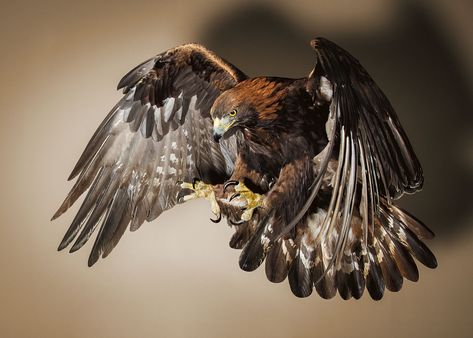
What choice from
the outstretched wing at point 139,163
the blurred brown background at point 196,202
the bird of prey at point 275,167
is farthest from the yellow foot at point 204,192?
the blurred brown background at point 196,202

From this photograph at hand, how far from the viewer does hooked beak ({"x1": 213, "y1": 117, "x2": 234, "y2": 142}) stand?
1283 mm

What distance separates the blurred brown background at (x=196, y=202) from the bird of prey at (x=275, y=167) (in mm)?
184

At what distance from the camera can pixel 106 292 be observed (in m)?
1.71

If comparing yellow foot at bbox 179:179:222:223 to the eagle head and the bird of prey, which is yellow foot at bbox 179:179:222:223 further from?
the eagle head

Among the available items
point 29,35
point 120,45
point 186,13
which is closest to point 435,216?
point 186,13

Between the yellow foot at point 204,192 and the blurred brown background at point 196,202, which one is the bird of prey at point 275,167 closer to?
the yellow foot at point 204,192

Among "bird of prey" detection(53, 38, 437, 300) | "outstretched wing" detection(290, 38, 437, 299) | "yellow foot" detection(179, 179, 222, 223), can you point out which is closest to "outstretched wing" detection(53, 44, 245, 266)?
"bird of prey" detection(53, 38, 437, 300)

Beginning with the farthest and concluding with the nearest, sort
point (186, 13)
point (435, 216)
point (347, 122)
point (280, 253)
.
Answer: point (186, 13)
point (435, 216)
point (280, 253)
point (347, 122)

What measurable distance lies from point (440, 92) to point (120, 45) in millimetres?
893

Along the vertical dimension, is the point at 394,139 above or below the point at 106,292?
above

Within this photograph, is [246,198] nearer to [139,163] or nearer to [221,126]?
[221,126]

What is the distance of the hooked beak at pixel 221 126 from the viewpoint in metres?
1.28

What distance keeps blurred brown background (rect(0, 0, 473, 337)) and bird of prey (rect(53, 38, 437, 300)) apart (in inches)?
7.3

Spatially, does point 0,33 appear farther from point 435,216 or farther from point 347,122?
point 435,216
